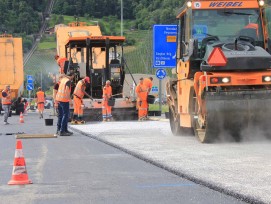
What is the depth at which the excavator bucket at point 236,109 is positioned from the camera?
12.7 metres

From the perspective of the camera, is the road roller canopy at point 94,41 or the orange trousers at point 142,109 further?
the road roller canopy at point 94,41

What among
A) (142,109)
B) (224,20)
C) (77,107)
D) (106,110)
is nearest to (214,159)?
(224,20)

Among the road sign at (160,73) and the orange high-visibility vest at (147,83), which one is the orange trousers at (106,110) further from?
the road sign at (160,73)

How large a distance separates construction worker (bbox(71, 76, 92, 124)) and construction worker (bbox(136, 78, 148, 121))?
8.74ft

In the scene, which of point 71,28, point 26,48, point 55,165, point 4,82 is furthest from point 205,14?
point 26,48

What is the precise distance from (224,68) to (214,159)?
9.85ft

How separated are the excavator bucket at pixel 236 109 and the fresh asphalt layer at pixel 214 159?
0.41m

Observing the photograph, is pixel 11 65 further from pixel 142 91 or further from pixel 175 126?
pixel 175 126

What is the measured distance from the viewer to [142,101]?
84.0ft

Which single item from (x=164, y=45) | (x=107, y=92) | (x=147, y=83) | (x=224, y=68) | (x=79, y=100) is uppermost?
(x=164, y=45)

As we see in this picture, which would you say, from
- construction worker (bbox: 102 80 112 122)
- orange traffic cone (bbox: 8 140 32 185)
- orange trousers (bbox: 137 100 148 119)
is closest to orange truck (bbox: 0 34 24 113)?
construction worker (bbox: 102 80 112 122)

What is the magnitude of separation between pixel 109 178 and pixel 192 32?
5.95 metres

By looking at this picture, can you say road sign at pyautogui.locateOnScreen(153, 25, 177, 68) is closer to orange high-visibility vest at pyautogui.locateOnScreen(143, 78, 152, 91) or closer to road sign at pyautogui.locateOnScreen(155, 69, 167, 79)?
orange high-visibility vest at pyautogui.locateOnScreen(143, 78, 152, 91)

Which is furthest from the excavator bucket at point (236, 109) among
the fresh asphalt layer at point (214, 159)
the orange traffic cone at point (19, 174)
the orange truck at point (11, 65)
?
the orange truck at point (11, 65)
